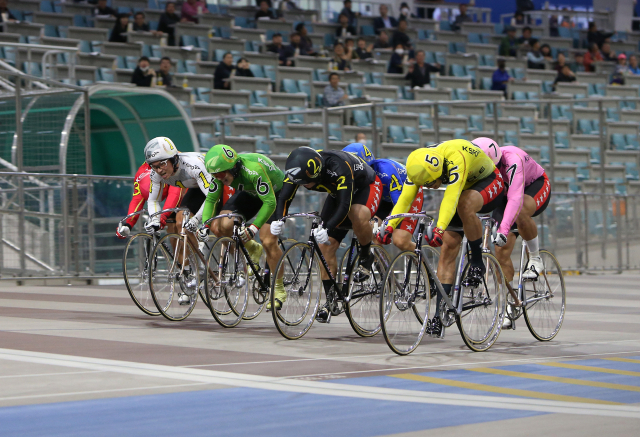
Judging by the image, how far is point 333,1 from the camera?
94.9 feet

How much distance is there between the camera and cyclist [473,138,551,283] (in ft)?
29.5

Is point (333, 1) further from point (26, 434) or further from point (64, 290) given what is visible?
point (26, 434)

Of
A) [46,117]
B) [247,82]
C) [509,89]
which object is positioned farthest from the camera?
[509,89]

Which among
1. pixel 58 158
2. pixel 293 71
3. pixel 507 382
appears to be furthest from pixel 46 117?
pixel 507 382

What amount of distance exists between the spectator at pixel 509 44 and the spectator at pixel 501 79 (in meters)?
3.89

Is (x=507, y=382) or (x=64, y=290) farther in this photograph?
(x=64, y=290)

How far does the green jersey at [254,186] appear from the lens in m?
9.63

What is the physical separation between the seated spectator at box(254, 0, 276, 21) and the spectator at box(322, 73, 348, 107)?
5.43 metres

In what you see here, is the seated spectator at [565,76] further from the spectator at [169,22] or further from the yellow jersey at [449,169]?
the yellow jersey at [449,169]

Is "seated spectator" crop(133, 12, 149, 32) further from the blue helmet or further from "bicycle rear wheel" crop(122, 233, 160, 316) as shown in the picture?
the blue helmet

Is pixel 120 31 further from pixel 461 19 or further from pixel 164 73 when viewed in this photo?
pixel 461 19

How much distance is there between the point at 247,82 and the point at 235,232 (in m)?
12.1

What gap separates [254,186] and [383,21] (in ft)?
62.9

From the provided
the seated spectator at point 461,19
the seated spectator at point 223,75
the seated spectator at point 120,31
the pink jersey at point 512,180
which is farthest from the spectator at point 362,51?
the pink jersey at point 512,180
